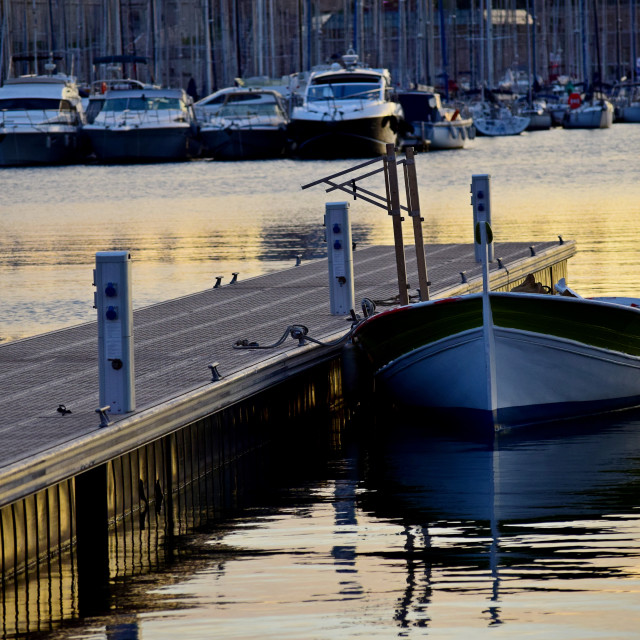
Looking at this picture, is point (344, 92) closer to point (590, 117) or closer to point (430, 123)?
point (430, 123)

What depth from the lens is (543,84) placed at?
362 feet

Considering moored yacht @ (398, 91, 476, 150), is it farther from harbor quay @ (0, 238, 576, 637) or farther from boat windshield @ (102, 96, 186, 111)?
harbor quay @ (0, 238, 576, 637)

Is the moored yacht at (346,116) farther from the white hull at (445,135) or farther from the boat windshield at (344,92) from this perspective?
the white hull at (445,135)

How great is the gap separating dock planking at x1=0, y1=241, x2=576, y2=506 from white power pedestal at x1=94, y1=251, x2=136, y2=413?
0.16 meters

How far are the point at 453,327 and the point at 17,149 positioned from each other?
49442 millimetres

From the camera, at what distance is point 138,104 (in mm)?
62406

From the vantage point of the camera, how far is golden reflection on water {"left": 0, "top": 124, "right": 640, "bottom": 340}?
76.6 feet

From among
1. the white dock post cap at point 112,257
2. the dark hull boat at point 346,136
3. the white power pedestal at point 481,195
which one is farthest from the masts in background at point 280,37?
the white dock post cap at point 112,257

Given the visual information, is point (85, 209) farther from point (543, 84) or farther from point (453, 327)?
point (543, 84)

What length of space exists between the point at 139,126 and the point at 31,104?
4.36m

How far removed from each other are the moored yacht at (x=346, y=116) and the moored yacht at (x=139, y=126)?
4853 millimetres

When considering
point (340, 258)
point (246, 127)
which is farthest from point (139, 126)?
point (340, 258)

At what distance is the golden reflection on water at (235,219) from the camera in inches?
920

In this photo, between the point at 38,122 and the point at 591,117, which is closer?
the point at 38,122
